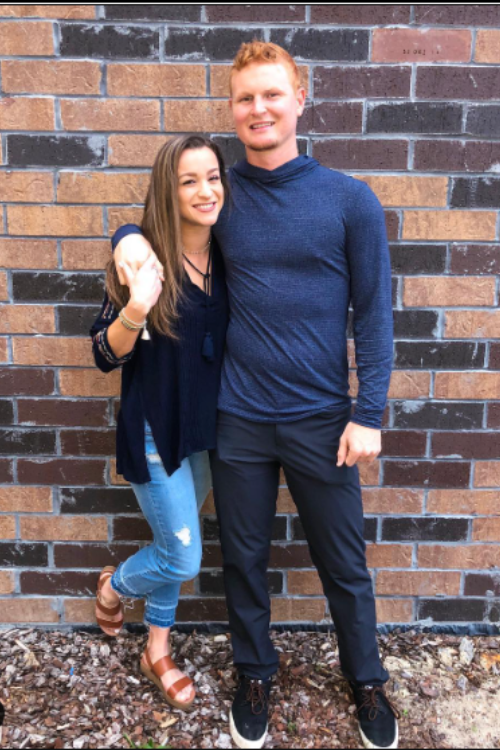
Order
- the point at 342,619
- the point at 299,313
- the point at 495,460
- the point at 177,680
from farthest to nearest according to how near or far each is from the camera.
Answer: the point at 495,460
the point at 177,680
the point at 342,619
the point at 299,313

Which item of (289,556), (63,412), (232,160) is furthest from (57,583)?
(232,160)

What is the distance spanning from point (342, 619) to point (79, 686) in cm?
101

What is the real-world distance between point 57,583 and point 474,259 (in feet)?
6.61

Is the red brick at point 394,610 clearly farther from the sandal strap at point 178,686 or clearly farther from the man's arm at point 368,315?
the man's arm at point 368,315

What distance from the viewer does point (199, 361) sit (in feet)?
7.20

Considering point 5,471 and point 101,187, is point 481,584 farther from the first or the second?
point 101,187

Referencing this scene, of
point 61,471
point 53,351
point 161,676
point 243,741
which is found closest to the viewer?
point 243,741

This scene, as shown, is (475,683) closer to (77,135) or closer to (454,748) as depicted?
(454,748)

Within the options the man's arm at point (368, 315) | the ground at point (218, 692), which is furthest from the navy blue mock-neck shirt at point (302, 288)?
the ground at point (218, 692)

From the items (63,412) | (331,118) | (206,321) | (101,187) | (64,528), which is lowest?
(64,528)

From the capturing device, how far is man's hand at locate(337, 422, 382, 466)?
212 cm

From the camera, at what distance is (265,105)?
6.75 ft

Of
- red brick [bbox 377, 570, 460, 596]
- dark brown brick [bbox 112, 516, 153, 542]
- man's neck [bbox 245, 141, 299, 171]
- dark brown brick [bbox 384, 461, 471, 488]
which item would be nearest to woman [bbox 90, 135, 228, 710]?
man's neck [bbox 245, 141, 299, 171]

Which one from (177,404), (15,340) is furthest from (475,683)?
(15,340)
